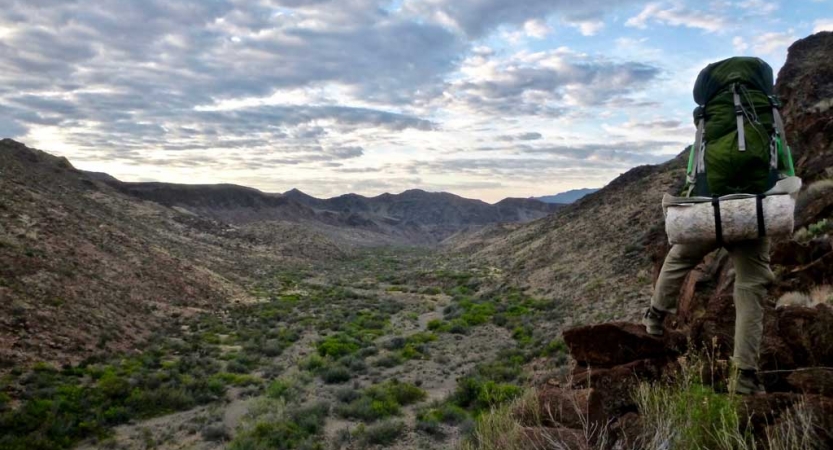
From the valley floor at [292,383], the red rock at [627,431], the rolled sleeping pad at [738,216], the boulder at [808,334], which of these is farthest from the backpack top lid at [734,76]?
the valley floor at [292,383]

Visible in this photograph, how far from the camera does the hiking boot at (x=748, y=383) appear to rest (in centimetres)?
348

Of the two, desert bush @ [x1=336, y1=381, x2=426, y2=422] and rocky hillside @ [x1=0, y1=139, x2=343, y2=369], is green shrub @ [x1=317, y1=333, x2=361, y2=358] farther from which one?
rocky hillside @ [x1=0, y1=139, x2=343, y2=369]

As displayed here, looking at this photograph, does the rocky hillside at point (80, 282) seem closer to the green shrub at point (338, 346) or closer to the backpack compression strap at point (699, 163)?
the green shrub at point (338, 346)

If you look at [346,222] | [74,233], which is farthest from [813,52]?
[346,222]

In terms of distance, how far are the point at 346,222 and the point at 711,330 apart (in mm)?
137495

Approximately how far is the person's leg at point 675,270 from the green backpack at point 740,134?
0.45 meters

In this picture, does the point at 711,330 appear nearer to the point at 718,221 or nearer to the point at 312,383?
the point at 718,221

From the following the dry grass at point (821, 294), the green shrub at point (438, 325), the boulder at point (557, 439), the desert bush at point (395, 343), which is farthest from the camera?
the green shrub at point (438, 325)

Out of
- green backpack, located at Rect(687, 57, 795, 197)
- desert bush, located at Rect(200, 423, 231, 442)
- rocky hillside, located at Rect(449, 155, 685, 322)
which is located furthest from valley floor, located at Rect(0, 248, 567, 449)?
green backpack, located at Rect(687, 57, 795, 197)

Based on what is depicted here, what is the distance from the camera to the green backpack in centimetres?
360

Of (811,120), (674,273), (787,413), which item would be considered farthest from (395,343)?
(787,413)

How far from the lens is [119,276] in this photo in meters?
21.7

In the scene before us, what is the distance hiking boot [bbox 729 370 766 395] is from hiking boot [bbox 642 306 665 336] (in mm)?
1067

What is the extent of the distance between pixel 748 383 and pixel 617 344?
1.59m
